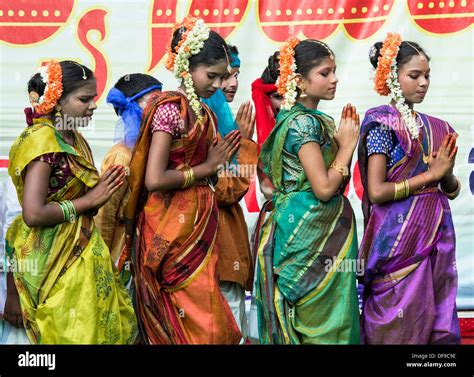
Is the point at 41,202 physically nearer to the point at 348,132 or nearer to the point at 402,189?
the point at 348,132

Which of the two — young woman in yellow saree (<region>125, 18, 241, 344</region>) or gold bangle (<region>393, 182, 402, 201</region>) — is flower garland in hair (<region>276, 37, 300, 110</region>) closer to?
young woman in yellow saree (<region>125, 18, 241, 344</region>)

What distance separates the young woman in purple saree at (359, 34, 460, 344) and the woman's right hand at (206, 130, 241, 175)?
629 millimetres

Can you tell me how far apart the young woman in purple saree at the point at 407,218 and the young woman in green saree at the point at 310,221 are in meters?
0.14

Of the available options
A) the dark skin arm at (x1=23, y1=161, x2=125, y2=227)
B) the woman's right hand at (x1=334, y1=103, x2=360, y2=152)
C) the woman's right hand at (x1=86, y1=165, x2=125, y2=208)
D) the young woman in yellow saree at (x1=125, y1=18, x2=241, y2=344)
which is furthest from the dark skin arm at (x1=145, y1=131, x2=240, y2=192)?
the woman's right hand at (x1=334, y1=103, x2=360, y2=152)

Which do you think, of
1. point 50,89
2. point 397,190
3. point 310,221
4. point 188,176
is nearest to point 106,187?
point 188,176

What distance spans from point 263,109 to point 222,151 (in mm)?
1036

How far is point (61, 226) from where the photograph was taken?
544 cm

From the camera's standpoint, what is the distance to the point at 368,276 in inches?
227

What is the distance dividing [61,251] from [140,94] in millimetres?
1317

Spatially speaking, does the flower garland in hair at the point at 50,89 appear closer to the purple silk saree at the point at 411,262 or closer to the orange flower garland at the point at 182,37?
the orange flower garland at the point at 182,37

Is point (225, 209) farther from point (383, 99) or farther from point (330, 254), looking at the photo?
point (383, 99)

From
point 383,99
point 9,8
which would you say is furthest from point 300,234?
point 9,8

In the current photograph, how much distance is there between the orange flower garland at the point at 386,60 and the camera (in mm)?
5758

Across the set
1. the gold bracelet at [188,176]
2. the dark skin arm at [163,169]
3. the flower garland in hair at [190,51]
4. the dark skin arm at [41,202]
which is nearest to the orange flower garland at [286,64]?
the flower garland in hair at [190,51]
